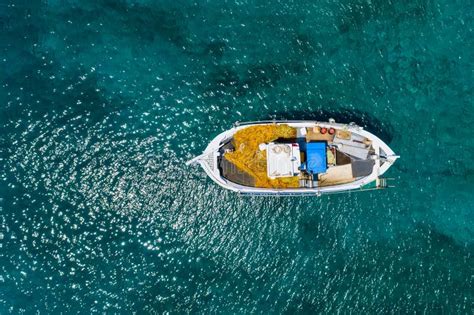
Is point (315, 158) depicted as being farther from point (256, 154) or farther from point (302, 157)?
point (256, 154)

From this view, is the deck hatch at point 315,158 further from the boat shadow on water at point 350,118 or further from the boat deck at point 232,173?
the boat deck at point 232,173

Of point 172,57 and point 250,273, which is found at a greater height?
point 172,57

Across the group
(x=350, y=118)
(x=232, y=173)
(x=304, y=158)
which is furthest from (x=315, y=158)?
(x=232, y=173)

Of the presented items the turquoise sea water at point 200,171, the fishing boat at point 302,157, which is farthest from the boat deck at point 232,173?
the turquoise sea water at point 200,171

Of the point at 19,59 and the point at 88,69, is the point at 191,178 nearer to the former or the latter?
the point at 88,69

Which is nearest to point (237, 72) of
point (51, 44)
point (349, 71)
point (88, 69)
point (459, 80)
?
point (349, 71)
